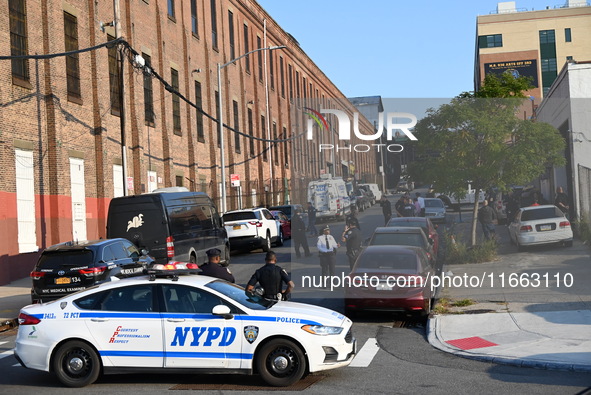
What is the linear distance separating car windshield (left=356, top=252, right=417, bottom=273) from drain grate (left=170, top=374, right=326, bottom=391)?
5418 mm

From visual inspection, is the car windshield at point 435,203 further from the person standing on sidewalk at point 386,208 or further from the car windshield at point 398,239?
the car windshield at point 398,239

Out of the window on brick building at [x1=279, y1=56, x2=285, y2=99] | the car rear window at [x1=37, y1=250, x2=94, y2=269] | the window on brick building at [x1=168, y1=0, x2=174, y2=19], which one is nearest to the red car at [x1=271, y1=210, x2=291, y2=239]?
the window on brick building at [x1=168, y1=0, x2=174, y2=19]

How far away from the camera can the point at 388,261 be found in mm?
15148

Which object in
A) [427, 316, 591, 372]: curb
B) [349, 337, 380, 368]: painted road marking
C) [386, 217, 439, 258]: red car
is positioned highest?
[386, 217, 439, 258]: red car

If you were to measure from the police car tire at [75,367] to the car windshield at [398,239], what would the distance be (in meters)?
8.67

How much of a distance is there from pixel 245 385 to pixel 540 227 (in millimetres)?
11502

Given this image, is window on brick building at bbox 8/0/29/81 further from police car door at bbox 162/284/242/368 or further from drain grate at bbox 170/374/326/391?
drain grate at bbox 170/374/326/391

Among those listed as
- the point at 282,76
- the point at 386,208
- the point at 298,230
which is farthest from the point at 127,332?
the point at 282,76

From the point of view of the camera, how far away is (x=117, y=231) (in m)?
20.4

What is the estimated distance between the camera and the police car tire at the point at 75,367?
9.46 m

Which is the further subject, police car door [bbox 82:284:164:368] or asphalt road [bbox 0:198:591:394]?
police car door [bbox 82:284:164:368]

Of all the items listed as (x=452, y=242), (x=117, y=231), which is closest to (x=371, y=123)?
(x=452, y=242)

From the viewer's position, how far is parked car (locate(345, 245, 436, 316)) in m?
14.4

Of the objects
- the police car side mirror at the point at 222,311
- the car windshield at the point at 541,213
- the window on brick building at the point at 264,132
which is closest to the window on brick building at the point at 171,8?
the window on brick building at the point at 264,132
